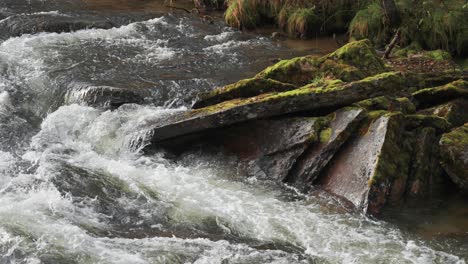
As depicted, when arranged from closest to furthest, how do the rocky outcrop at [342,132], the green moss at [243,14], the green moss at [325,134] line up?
the rocky outcrop at [342,132]
the green moss at [325,134]
the green moss at [243,14]

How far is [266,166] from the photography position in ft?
29.9

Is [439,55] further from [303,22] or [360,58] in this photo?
[303,22]

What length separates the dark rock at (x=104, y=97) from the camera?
1099cm

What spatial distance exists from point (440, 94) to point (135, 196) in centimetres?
546

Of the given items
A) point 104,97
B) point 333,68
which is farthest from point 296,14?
point 104,97

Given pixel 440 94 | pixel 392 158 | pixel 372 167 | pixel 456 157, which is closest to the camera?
pixel 372 167

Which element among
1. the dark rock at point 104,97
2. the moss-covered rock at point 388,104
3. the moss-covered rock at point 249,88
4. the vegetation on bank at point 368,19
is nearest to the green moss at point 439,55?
the vegetation on bank at point 368,19

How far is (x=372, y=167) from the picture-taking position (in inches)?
325

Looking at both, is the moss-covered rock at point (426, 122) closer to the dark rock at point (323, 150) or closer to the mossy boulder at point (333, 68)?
the dark rock at point (323, 150)

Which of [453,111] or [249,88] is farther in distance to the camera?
[249,88]

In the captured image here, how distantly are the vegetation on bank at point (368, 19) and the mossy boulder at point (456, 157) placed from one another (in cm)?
504

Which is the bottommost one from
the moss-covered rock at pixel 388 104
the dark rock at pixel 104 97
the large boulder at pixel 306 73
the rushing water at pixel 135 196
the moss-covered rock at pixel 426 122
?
the rushing water at pixel 135 196

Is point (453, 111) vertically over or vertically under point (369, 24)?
under

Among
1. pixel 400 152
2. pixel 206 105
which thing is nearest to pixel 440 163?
pixel 400 152
